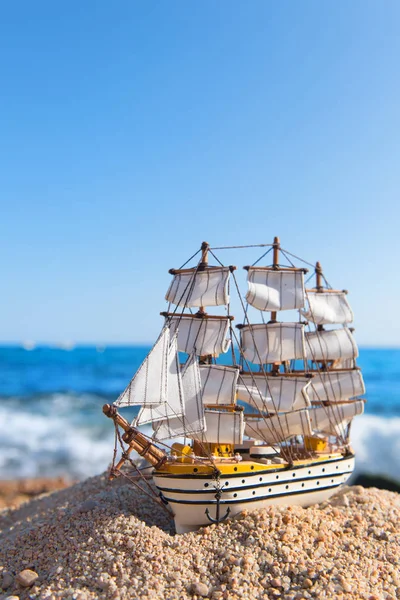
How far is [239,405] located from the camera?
11.7 metres

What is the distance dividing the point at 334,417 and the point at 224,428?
173 inches

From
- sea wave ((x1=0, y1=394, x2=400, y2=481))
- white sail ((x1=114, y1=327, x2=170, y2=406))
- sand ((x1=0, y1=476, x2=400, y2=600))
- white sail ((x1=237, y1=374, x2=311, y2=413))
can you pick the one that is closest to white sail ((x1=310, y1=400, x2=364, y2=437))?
white sail ((x1=237, y1=374, x2=311, y2=413))

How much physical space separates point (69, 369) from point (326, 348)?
65087 millimetres

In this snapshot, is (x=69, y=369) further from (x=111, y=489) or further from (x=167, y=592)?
(x=167, y=592)

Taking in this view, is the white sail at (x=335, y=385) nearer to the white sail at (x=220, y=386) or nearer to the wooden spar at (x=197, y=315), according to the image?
the white sail at (x=220, y=386)

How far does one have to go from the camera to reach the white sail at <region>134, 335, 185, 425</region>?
1030 centimetres

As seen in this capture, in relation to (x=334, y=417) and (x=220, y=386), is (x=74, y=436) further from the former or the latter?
(x=220, y=386)

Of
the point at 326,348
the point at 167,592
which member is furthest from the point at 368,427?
the point at 167,592

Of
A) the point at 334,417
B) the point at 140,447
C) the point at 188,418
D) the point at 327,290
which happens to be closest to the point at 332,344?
the point at 327,290

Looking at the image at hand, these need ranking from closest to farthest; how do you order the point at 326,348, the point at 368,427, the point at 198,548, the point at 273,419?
1. the point at 198,548
2. the point at 273,419
3. the point at 326,348
4. the point at 368,427

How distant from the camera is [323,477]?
469 inches

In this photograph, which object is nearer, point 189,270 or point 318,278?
point 189,270

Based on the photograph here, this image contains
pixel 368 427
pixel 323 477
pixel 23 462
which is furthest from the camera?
pixel 368 427

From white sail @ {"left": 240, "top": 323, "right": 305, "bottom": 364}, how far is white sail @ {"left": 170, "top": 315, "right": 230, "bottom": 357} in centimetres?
150
